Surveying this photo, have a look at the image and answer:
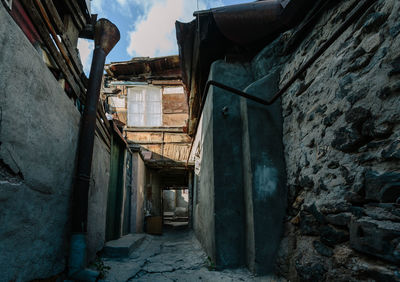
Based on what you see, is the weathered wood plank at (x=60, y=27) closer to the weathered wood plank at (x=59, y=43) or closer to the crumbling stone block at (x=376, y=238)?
the weathered wood plank at (x=59, y=43)

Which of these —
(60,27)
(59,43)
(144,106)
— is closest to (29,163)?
(59,43)

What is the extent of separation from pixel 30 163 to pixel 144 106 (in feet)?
29.8

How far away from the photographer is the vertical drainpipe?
7.64 ft

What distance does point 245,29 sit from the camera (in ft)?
9.86

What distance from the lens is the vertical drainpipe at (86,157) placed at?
2.33 meters

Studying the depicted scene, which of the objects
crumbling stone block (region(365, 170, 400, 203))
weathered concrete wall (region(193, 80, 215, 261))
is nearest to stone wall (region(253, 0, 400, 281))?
crumbling stone block (region(365, 170, 400, 203))

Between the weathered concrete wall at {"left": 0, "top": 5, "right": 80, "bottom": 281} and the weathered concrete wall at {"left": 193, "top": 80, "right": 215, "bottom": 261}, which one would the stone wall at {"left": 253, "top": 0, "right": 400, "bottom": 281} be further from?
the weathered concrete wall at {"left": 0, "top": 5, "right": 80, "bottom": 281}

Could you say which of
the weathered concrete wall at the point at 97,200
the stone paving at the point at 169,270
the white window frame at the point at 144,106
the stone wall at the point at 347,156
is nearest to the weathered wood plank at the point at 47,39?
the weathered concrete wall at the point at 97,200

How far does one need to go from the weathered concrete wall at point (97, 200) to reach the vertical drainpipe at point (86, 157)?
2.24 feet

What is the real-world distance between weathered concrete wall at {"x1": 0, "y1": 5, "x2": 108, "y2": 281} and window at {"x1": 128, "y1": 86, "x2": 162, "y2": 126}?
7929 millimetres

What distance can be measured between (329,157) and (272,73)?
1559 millimetres

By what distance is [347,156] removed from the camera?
1.75 meters

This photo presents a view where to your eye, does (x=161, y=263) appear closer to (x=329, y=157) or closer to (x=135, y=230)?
(x=329, y=157)

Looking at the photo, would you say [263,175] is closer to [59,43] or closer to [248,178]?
[248,178]
